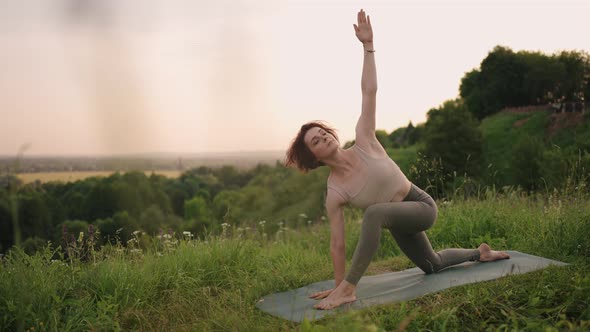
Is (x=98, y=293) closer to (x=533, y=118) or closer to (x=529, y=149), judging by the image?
(x=529, y=149)

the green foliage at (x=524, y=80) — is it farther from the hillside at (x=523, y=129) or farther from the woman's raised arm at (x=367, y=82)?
the woman's raised arm at (x=367, y=82)

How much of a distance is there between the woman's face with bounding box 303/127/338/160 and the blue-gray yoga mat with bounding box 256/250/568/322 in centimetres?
130

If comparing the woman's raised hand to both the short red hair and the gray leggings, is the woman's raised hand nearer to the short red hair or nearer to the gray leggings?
the short red hair

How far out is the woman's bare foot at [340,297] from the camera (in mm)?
4453

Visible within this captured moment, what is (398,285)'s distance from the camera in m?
5.01

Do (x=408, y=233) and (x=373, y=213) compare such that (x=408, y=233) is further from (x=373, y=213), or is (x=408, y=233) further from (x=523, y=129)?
(x=523, y=129)

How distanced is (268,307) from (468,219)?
366 cm

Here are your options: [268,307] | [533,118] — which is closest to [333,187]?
[268,307]

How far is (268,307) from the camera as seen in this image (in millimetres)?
4898

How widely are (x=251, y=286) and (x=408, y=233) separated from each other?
175 cm

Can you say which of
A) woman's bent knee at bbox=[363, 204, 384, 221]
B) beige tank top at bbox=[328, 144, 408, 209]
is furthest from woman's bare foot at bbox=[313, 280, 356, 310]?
beige tank top at bbox=[328, 144, 408, 209]

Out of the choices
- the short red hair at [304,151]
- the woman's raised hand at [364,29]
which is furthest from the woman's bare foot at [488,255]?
the woman's raised hand at [364,29]

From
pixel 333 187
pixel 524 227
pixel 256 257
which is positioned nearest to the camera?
pixel 333 187

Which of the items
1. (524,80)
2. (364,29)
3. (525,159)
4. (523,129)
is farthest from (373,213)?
(524,80)
